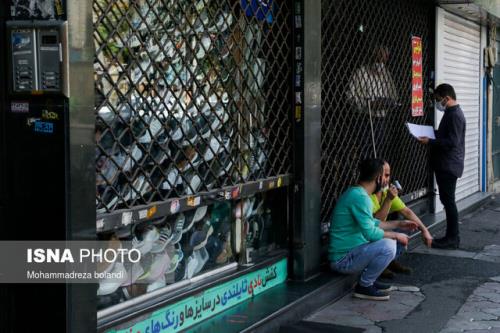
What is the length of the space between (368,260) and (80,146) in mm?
3181

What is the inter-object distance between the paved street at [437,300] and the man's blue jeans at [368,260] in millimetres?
252

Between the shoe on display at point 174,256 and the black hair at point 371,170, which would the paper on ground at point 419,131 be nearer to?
the black hair at point 371,170

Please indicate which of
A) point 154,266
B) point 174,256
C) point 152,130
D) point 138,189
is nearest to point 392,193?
point 174,256

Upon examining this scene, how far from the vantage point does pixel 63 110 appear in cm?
351

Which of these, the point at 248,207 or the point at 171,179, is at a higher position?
the point at 171,179

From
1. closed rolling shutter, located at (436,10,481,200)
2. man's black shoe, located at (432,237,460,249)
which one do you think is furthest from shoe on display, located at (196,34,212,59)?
closed rolling shutter, located at (436,10,481,200)

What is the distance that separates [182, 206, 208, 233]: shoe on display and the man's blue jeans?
1516mm

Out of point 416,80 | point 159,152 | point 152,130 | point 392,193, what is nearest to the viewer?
point 152,130

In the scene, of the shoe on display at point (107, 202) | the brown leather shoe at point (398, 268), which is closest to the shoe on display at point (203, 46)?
the shoe on display at point (107, 202)

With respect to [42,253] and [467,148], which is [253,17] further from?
[467,148]

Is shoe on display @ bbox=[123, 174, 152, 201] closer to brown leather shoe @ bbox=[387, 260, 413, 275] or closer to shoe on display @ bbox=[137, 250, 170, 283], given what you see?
shoe on display @ bbox=[137, 250, 170, 283]

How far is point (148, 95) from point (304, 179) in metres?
2.08

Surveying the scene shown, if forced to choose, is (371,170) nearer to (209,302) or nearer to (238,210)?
(238,210)

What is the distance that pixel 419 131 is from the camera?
321 inches
